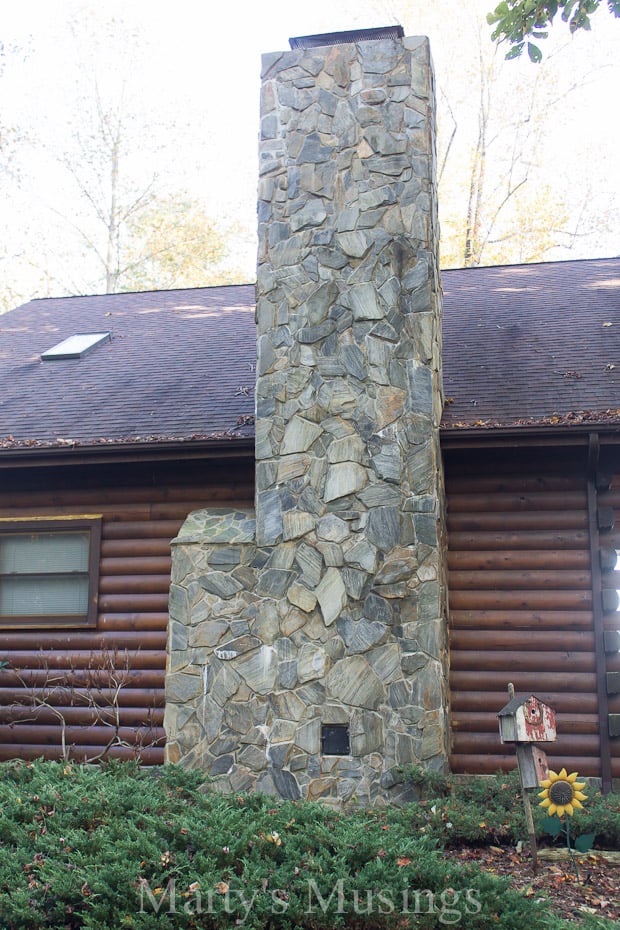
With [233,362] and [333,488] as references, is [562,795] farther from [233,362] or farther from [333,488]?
[233,362]

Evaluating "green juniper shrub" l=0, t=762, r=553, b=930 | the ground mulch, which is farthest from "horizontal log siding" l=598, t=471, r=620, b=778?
"green juniper shrub" l=0, t=762, r=553, b=930

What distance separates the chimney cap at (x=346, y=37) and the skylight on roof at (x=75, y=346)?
462cm

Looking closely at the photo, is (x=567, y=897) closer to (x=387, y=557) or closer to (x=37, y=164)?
(x=387, y=557)

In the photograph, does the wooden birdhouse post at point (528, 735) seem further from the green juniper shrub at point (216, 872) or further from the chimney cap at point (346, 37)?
the chimney cap at point (346, 37)

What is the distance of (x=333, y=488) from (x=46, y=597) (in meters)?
3.16

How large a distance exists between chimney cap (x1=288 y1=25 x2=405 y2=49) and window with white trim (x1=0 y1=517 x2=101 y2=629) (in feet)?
17.0

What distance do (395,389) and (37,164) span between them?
2052 cm

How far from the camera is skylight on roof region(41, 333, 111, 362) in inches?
481

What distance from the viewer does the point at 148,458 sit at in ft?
31.0

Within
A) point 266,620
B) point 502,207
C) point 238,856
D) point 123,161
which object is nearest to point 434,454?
point 266,620

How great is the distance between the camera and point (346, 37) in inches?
388

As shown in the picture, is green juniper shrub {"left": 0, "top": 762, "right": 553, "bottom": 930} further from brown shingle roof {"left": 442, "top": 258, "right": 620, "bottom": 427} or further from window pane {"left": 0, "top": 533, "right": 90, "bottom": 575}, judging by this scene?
brown shingle roof {"left": 442, "top": 258, "right": 620, "bottom": 427}

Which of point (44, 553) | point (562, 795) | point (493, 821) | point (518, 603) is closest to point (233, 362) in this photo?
point (44, 553)

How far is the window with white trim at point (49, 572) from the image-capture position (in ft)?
31.4
